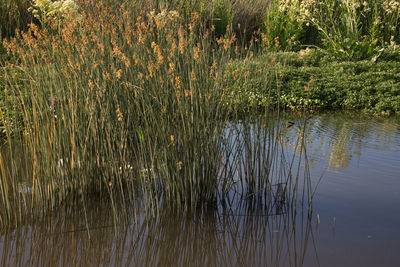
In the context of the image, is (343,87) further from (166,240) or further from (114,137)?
(166,240)

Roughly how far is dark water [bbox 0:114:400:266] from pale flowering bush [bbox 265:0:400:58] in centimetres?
558

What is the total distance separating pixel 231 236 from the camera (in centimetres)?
280

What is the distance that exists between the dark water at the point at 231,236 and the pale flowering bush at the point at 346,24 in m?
5.58

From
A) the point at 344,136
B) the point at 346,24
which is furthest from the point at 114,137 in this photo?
the point at 346,24

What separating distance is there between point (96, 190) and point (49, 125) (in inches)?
23.7

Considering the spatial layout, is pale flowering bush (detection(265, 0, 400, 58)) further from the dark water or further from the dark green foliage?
the dark water

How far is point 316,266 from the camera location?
246cm

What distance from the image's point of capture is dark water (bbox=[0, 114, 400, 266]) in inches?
98.8

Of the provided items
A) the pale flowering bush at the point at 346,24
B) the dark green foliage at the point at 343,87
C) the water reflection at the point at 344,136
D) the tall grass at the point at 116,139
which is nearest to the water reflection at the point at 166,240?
the tall grass at the point at 116,139

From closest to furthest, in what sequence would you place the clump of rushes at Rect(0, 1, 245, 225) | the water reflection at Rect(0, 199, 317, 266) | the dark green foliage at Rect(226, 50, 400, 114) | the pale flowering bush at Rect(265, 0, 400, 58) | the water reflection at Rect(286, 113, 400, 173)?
the water reflection at Rect(0, 199, 317, 266)
the clump of rushes at Rect(0, 1, 245, 225)
the water reflection at Rect(286, 113, 400, 173)
the dark green foliage at Rect(226, 50, 400, 114)
the pale flowering bush at Rect(265, 0, 400, 58)

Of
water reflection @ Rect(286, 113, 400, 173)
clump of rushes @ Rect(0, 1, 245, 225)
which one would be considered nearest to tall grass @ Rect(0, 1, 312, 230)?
clump of rushes @ Rect(0, 1, 245, 225)

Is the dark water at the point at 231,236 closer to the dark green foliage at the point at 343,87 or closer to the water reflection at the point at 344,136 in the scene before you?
the water reflection at the point at 344,136

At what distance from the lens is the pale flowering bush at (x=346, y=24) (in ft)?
28.0

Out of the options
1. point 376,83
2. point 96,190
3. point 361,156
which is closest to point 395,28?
point 376,83
